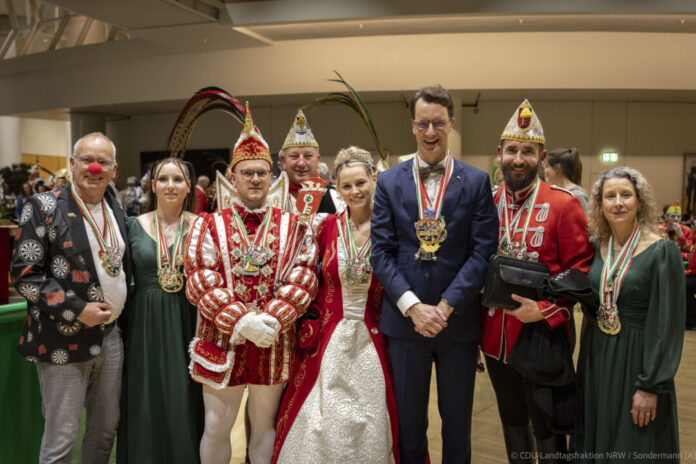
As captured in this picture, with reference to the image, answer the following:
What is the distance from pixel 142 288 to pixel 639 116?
10.7 meters

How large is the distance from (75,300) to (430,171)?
1646mm

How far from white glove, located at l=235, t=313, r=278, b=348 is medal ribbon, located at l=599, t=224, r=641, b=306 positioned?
1396 mm

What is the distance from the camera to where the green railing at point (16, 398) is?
9.54 ft

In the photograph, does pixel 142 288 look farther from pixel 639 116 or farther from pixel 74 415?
pixel 639 116

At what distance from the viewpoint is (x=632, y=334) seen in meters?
2.39

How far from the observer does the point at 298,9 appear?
8266 mm

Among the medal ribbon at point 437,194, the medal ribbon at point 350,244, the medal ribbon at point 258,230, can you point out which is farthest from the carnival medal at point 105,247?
the medal ribbon at point 437,194

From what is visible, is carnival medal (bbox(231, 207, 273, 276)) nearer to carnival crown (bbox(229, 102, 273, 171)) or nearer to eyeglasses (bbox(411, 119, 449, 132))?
carnival crown (bbox(229, 102, 273, 171))

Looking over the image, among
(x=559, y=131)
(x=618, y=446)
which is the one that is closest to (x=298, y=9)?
(x=559, y=131)

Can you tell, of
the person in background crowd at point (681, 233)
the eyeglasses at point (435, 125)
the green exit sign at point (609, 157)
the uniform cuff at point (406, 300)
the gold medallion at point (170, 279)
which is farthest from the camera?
the green exit sign at point (609, 157)

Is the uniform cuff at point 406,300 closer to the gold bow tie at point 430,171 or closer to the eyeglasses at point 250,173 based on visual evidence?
the gold bow tie at point 430,171

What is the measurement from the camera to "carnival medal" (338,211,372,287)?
273 cm

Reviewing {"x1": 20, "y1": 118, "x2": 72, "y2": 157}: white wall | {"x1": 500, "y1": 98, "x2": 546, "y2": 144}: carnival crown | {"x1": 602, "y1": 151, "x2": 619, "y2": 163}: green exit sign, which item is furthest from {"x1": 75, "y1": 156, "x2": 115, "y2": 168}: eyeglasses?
{"x1": 20, "y1": 118, "x2": 72, "y2": 157}: white wall

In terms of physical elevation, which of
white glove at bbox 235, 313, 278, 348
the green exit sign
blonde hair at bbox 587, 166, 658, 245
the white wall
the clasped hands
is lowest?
white glove at bbox 235, 313, 278, 348
